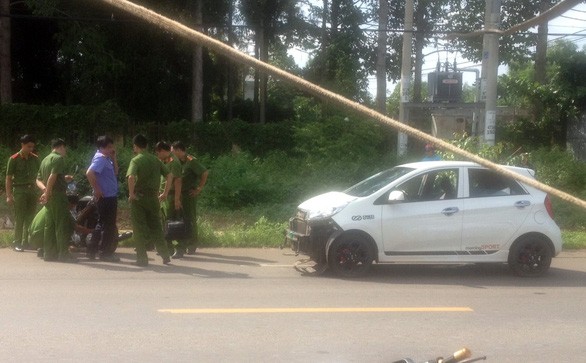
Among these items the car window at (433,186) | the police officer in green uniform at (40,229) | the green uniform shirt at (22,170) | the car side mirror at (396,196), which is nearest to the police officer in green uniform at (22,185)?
the green uniform shirt at (22,170)

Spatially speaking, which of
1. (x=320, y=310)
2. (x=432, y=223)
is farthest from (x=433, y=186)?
(x=320, y=310)

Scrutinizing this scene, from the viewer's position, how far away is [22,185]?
1315 centimetres

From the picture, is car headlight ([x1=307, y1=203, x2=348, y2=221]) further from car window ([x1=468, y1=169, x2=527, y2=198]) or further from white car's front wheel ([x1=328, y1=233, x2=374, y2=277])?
car window ([x1=468, y1=169, x2=527, y2=198])

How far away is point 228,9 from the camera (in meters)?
29.0

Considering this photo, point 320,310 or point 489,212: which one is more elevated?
point 489,212

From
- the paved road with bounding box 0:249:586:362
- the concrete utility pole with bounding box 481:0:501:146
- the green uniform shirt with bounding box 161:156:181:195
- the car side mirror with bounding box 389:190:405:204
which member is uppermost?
the concrete utility pole with bounding box 481:0:501:146

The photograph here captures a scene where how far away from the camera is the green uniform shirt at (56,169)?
12.1m

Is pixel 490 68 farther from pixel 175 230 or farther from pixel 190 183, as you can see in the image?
pixel 175 230

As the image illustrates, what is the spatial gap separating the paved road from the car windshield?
1.05m

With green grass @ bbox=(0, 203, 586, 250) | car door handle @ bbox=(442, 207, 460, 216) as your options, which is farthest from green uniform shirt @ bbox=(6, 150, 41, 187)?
car door handle @ bbox=(442, 207, 460, 216)

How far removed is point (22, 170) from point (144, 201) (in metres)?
2.28

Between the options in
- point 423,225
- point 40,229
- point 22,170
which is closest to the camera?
point 423,225

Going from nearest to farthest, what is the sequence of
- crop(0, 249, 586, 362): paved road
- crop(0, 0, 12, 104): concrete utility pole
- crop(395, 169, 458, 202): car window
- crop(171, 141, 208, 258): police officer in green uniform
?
crop(0, 249, 586, 362): paved road, crop(395, 169, 458, 202): car window, crop(171, 141, 208, 258): police officer in green uniform, crop(0, 0, 12, 104): concrete utility pole

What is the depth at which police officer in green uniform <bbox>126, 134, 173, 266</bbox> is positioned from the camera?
1184 centimetres
